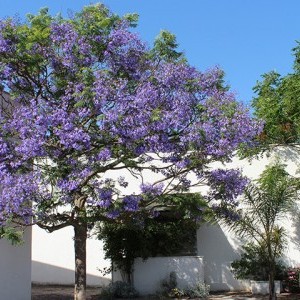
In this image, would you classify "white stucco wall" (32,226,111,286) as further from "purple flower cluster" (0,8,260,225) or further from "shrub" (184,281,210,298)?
"purple flower cluster" (0,8,260,225)

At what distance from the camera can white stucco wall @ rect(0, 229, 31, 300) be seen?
12859mm

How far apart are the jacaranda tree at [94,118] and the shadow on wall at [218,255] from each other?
597cm

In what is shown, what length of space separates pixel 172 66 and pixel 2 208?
15.0 feet

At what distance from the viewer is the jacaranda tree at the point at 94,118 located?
1006cm

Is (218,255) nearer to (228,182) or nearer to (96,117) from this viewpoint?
(228,182)

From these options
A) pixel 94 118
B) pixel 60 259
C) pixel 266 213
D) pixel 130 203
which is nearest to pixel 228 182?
pixel 130 203

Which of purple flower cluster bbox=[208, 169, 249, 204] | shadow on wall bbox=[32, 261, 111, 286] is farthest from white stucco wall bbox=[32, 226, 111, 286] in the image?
purple flower cluster bbox=[208, 169, 249, 204]

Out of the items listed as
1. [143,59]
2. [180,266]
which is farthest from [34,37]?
[180,266]

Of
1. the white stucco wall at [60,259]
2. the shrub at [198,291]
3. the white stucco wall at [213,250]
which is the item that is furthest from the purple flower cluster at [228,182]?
the white stucco wall at [60,259]

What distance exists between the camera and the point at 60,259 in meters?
19.7

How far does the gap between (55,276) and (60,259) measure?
66 cm

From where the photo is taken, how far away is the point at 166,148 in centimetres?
1062

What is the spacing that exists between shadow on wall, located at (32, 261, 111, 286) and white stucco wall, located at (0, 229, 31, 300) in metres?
5.51

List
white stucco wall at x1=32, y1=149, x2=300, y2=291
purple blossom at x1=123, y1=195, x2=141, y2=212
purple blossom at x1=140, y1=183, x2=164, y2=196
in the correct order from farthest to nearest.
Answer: white stucco wall at x1=32, y1=149, x2=300, y2=291 < purple blossom at x1=140, y1=183, x2=164, y2=196 < purple blossom at x1=123, y1=195, x2=141, y2=212
